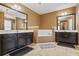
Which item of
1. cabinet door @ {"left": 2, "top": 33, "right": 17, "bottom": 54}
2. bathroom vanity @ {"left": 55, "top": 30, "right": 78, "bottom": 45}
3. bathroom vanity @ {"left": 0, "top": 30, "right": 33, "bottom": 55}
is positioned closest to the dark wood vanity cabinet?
bathroom vanity @ {"left": 55, "top": 30, "right": 78, "bottom": 45}

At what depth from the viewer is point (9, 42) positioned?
225cm

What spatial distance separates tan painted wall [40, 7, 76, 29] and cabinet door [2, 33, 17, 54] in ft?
4.02

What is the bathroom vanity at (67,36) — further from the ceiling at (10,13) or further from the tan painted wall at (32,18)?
the ceiling at (10,13)

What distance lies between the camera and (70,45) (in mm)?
3721

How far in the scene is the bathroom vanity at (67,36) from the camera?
12.0 ft

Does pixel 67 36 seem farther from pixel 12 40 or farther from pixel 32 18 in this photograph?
pixel 12 40

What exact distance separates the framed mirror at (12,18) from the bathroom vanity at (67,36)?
5.51 feet

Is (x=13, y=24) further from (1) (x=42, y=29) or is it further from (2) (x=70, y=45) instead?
(2) (x=70, y=45)

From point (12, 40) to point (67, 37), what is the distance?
2409 mm

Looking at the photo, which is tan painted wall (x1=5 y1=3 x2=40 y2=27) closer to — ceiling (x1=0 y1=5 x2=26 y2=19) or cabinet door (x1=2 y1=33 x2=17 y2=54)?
ceiling (x1=0 y1=5 x2=26 y2=19)

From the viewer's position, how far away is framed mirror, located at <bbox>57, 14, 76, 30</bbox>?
3.53 metres

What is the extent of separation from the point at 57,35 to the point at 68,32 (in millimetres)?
501

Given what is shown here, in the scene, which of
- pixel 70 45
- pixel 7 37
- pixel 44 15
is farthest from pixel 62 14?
pixel 7 37

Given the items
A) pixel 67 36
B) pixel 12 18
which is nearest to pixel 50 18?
pixel 67 36
